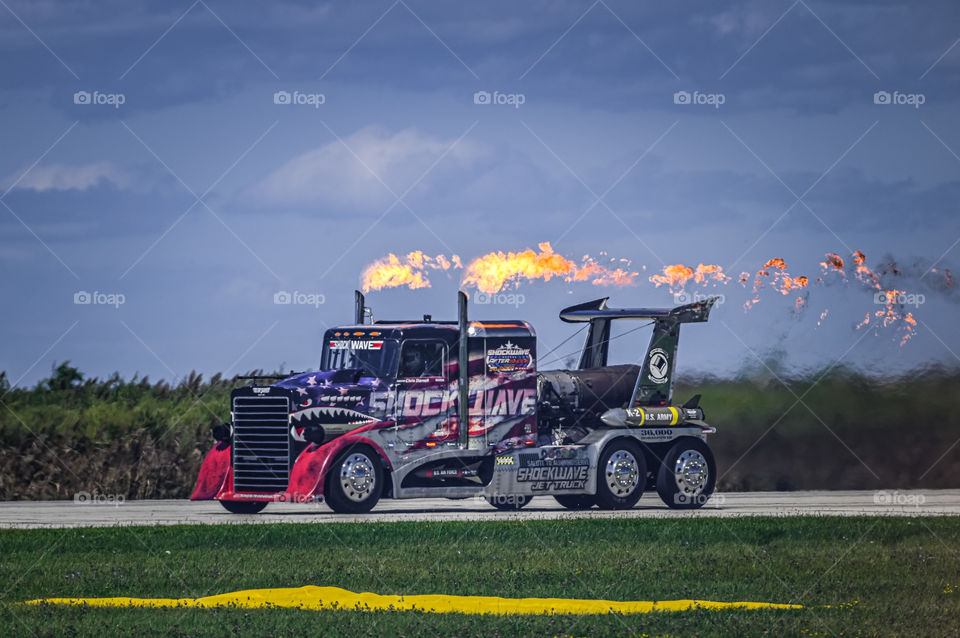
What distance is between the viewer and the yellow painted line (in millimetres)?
14133

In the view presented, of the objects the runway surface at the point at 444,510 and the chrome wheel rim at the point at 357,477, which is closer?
the runway surface at the point at 444,510

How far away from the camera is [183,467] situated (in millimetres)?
33094

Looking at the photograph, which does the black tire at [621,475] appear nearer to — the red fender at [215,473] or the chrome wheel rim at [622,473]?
the chrome wheel rim at [622,473]

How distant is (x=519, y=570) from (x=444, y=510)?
923 cm

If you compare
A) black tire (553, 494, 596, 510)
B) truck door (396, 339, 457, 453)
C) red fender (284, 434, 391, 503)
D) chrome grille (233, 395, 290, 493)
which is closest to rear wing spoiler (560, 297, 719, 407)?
black tire (553, 494, 596, 510)

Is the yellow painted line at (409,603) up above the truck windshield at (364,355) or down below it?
below

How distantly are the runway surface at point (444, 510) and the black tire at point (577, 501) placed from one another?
0.83 feet

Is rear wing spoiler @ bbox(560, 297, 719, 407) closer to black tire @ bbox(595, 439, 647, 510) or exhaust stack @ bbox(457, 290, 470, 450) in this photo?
black tire @ bbox(595, 439, 647, 510)

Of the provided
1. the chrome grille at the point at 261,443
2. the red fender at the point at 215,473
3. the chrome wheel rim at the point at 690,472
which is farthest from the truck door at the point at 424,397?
the chrome wheel rim at the point at 690,472

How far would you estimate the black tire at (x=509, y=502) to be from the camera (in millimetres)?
26906

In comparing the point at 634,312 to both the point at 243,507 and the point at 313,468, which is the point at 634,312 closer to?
the point at 313,468

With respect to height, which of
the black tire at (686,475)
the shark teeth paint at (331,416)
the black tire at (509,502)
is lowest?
the black tire at (509,502)

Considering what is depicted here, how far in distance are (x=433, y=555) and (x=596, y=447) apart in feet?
24.7

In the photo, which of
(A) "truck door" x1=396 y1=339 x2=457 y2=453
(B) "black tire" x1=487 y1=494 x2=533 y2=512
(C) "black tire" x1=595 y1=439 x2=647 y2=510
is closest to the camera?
(A) "truck door" x1=396 y1=339 x2=457 y2=453
